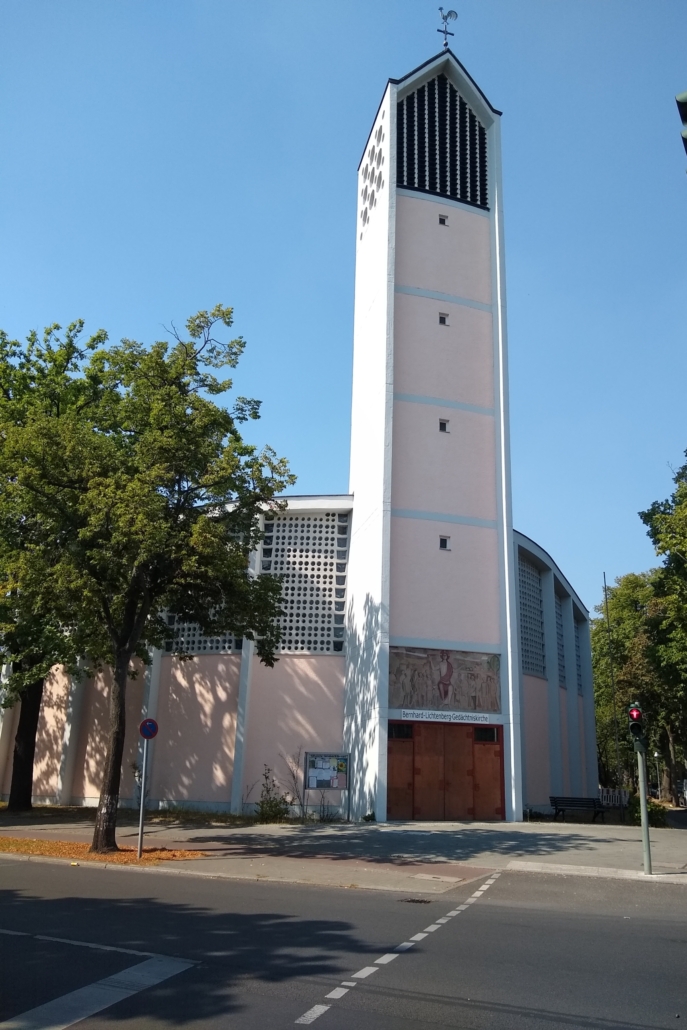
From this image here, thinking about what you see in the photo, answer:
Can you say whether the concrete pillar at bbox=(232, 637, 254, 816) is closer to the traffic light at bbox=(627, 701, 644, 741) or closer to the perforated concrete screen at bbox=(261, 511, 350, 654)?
the perforated concrete screen at bbox=(261, 511, 350, 654)

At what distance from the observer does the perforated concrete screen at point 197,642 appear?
2789cm

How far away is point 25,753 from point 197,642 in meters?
6.36

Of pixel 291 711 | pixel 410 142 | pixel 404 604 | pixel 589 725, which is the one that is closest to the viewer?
pixel 404 604

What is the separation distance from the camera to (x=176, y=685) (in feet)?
93.3

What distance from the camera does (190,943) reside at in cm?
816

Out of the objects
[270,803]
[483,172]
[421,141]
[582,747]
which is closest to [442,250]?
[483,172]

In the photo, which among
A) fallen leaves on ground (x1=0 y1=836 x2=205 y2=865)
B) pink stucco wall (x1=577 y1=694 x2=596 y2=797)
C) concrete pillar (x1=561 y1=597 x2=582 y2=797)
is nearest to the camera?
fallen leaves on ground (x1=0 y1=836 x2=205 y2=865)

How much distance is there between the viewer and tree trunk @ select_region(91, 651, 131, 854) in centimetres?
1686

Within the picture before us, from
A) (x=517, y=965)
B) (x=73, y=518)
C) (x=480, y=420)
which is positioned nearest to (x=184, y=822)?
(x=73, y=518)

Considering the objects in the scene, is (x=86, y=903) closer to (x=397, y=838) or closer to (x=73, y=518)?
(x=73, y=518)

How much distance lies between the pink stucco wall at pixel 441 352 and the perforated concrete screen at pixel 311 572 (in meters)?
5.26

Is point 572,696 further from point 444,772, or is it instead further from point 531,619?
point 444,772

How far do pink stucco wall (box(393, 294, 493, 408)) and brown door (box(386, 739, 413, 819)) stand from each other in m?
11.5

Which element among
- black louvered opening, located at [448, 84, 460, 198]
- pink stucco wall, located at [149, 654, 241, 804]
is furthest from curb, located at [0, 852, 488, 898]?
black louvered opening, located at [448, 84, 460, 198]
